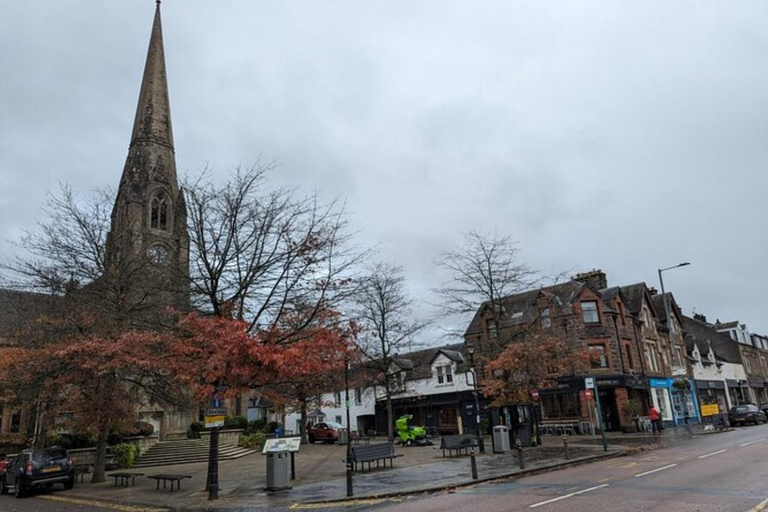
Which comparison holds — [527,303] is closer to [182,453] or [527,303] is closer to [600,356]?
[600,356]

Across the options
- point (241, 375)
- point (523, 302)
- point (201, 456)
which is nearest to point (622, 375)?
point (523, 302)

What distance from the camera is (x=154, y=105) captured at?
48312mm

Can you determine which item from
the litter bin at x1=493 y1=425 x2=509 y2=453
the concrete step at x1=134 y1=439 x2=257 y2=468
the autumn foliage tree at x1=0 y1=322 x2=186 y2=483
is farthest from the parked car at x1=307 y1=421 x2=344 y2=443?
the autumn foliage tree at x1=0 y1=322 x2=186 y2=483

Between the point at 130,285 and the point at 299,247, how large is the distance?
9.05 m

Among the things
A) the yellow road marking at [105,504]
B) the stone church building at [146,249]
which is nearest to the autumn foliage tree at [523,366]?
the stone church building at [146,249]

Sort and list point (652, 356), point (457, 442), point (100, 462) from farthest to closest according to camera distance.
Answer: point (652, 356)
point (457, 442)
point (100, 462)

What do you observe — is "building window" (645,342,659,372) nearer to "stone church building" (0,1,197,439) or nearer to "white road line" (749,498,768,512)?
Answer: "stone church building" (0,1,197,439)

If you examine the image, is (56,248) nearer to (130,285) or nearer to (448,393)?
(130,285)

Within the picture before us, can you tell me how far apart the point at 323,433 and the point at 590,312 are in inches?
832

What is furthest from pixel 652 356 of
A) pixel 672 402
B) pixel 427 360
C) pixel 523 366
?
pixel 523 366

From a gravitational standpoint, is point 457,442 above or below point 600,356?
below

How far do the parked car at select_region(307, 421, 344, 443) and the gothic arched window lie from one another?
68.5ft

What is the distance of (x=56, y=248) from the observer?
68.8 feet

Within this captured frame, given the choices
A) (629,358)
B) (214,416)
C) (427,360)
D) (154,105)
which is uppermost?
(154,105)
